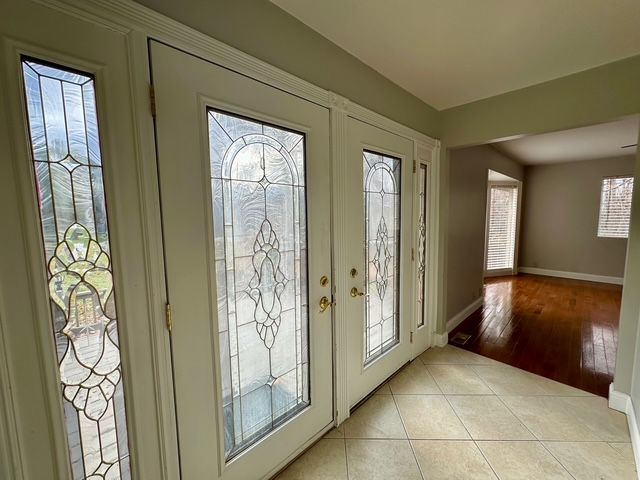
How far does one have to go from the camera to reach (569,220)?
5492mm

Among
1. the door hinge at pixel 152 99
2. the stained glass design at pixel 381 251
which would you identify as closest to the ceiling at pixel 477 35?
the stained glass design at pixel 381 251

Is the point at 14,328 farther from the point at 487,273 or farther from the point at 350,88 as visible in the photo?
the point at 487,273

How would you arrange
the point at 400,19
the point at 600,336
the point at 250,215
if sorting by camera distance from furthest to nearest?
the point at 600,336
the point at 400,19
the point at 250,215

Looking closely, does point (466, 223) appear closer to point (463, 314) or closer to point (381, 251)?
point (463, 314)

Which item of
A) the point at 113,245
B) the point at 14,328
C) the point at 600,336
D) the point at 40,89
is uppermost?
the point at 40,89

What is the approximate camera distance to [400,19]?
1336 mm

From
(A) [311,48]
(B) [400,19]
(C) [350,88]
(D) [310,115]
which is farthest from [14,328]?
(B) [400,19]

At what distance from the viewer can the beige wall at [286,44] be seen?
1036 mm

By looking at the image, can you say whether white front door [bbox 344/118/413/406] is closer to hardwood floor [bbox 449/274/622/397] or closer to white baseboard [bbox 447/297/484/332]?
white baseboard [bbox 447/297/484/332]

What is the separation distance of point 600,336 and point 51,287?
15.1ft

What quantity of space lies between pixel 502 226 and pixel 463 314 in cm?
327

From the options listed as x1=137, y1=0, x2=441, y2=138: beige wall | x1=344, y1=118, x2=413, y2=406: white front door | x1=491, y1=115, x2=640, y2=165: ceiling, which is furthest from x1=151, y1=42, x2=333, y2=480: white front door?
x1=491, y1=115, x2=640, y2=165: ceiling

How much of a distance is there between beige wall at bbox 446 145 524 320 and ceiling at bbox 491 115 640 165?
0.54 metres

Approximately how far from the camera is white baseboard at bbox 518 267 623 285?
16.8 feet
